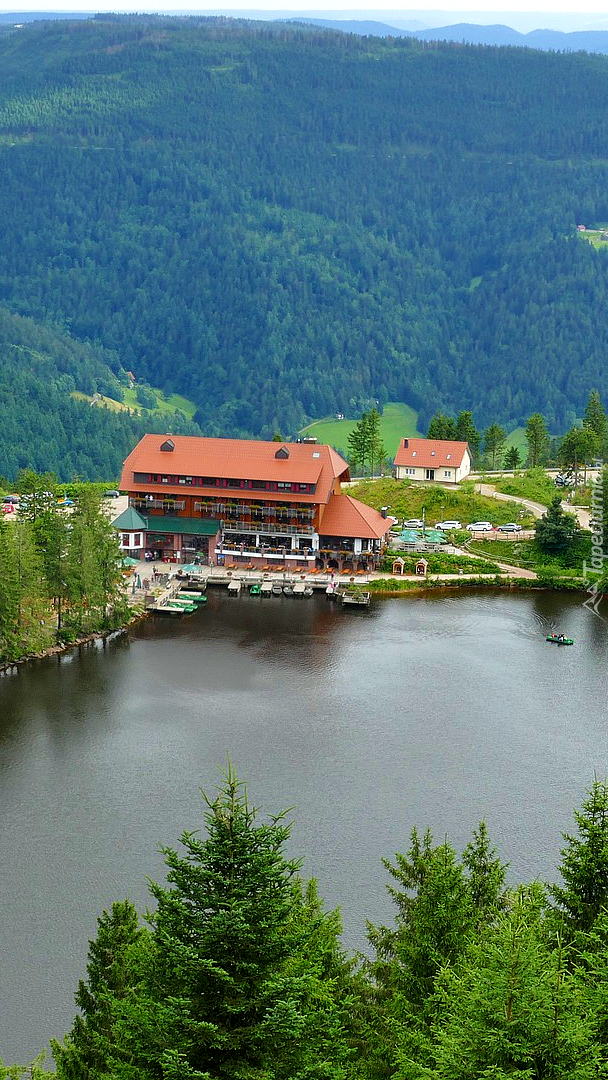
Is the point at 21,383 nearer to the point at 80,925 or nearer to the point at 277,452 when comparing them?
the point at 277,452

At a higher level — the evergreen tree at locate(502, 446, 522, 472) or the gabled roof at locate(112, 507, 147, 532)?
the evergreen tree at locate(502, 446, 522, 472)

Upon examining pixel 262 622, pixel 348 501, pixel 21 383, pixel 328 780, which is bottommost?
pixel 328 780

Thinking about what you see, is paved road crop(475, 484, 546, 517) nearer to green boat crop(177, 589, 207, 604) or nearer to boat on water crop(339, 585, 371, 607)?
boat on water crop(339, 585, 371, 607)

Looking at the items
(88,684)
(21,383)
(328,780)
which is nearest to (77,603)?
(88,684)

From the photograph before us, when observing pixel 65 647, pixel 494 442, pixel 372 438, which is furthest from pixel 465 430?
pixel 65 647

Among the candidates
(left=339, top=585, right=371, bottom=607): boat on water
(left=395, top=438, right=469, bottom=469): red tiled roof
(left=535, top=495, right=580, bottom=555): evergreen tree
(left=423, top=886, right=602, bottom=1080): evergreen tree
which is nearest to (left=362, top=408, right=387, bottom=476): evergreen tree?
(left=395, top=438, right=469, bottom=469): red tiled roof

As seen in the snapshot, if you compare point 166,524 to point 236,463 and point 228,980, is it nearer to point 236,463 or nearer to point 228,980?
point 236,463

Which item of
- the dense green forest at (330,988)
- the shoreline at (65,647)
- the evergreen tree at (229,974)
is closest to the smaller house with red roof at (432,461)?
the shoreline at (65,647)
